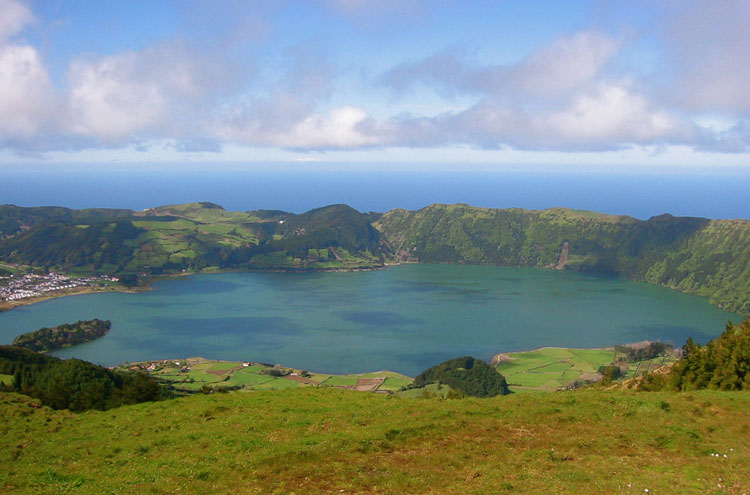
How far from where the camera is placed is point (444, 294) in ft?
591

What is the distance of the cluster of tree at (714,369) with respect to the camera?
103 ft

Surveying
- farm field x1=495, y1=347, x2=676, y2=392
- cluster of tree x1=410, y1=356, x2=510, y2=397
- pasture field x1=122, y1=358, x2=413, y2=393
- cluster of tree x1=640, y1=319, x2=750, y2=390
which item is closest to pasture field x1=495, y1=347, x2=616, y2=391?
farm field x1=495, y1=347, x2=676, y2=392

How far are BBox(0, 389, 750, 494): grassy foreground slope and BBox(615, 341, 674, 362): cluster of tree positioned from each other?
8566 centimetres

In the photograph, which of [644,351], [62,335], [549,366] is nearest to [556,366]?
[549,366]

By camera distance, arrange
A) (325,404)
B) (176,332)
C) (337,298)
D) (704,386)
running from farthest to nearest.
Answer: (337,298) → (176,332) → (704,386) → (325,404)

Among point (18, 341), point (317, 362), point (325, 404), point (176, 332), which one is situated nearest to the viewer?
point (325, 404)

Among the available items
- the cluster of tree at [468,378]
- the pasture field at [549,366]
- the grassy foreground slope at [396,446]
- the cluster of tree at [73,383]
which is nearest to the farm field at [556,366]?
the pasture field at [549,366]

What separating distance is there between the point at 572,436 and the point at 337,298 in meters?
155

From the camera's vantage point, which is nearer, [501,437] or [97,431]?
[501,437]

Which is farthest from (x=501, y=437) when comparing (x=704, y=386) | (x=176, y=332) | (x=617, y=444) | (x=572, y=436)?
(x=176, y=332)

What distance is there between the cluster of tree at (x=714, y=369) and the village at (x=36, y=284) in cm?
17987

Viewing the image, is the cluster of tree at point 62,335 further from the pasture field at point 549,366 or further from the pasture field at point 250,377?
the pasture field at point 549,366

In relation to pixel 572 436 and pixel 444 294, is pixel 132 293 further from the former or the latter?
pixel 572 436

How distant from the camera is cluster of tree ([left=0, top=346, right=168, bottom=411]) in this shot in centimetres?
3238
